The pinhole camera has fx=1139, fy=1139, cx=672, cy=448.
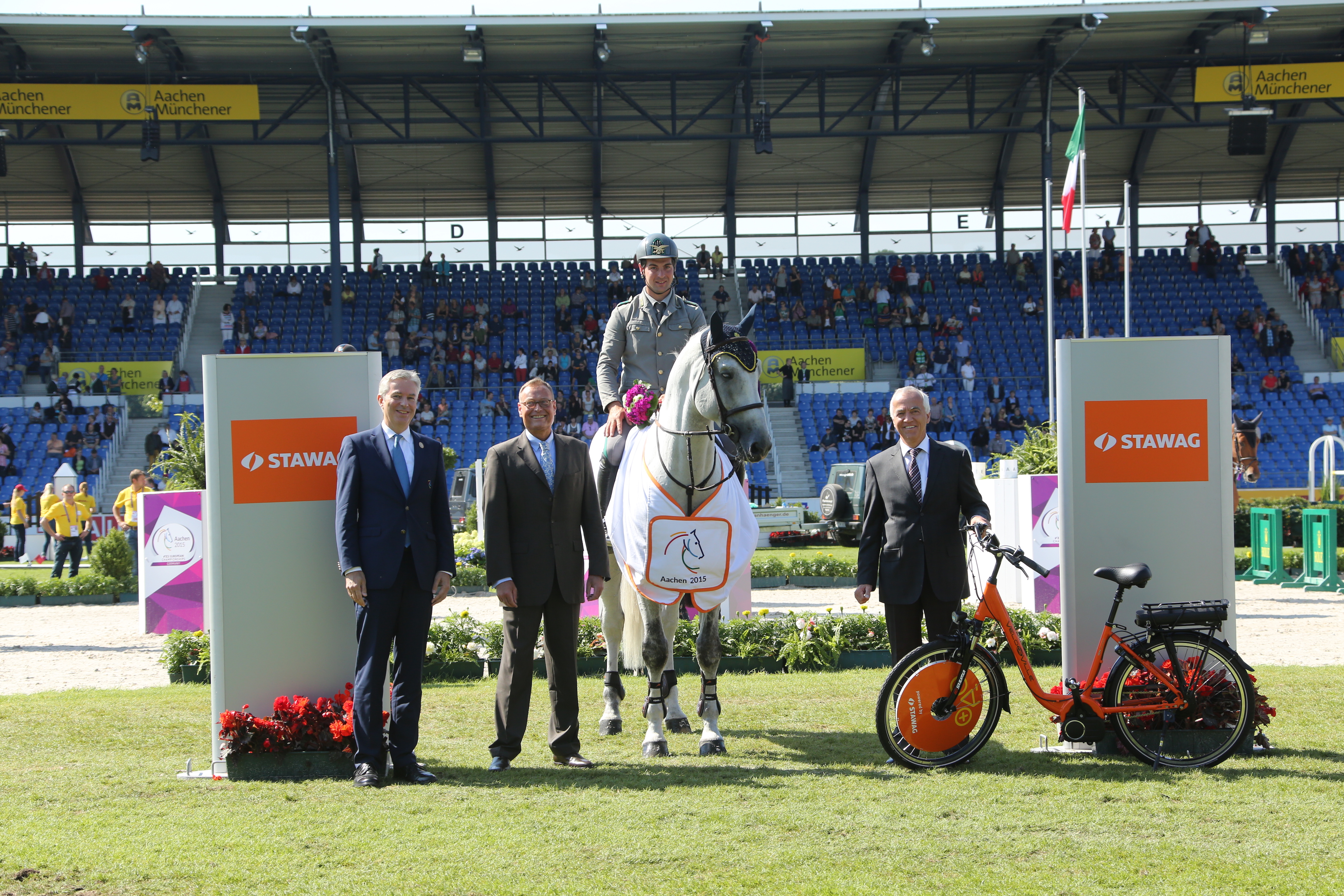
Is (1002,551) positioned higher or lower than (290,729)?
higher

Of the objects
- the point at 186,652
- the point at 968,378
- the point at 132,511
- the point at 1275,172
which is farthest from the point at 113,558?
the point at 1275,172

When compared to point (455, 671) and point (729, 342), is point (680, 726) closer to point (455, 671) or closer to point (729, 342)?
point (729, 342)

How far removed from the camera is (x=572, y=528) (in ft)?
20.1

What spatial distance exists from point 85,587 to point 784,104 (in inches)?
712

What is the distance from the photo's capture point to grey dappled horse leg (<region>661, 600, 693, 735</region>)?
6520mm

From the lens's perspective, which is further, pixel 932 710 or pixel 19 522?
pixel 19 522

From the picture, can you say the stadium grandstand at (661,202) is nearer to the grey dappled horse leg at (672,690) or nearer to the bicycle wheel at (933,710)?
the grey dappled horse leg at (672,690)

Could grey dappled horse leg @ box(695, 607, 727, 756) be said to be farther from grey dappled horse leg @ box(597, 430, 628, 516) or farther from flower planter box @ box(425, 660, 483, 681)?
flower planter box @ box(425, 660, 483, 681)

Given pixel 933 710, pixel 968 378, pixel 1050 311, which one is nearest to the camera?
pixel 933 710

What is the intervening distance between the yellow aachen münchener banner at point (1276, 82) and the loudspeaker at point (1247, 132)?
2.49 m

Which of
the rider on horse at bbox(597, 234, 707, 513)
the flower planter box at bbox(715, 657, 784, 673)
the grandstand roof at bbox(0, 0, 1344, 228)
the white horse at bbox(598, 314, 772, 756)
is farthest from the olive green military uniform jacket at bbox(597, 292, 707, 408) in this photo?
the grandstand roof at bbox(0, 0, 1344, 228)

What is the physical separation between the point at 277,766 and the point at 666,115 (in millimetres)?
26300

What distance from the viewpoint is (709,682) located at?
6.34 m

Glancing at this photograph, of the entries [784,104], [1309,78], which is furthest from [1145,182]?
[784,104]
